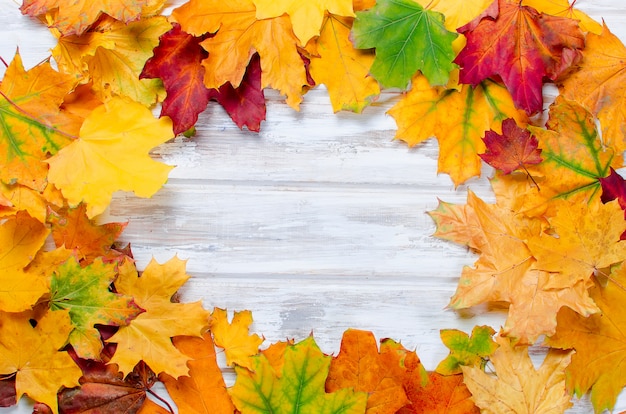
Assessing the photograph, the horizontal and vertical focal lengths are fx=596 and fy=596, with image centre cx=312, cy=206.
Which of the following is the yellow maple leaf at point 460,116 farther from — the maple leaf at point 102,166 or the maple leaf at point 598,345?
the maple leaf at point 102,166

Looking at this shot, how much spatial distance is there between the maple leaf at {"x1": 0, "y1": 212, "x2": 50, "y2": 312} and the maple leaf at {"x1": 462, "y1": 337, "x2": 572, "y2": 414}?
67cm

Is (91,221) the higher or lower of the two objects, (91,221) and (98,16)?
the lower

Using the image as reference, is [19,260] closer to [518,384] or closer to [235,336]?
[235,336]

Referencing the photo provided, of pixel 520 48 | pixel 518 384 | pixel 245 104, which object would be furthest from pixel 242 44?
pixel 518 384

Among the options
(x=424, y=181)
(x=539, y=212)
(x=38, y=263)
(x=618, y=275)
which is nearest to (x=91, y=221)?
(x=38, y=263)

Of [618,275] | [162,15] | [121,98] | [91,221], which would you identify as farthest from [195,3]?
[618,275]

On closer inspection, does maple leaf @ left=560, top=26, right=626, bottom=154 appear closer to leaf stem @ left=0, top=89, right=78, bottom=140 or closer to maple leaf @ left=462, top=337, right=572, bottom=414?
maple leaf @ left=462, top=337, right=572, bottom=414

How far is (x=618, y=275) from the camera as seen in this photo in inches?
36.2

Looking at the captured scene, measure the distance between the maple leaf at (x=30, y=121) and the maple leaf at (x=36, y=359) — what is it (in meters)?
0.21

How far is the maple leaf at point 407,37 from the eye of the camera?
91 centimetres

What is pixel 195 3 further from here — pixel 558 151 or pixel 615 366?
pixel 615 366

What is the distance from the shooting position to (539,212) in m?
0.93

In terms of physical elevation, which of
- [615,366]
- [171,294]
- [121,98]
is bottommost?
[615,366]

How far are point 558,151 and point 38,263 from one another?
2.72ft
